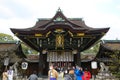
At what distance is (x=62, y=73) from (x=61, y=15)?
501cm

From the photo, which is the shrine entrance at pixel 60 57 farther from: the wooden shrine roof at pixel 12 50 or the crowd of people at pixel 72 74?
the crowd of people at pixel 72 74

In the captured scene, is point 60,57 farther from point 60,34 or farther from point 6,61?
point 6,61

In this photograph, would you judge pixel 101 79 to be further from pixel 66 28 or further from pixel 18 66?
pixel 18 66

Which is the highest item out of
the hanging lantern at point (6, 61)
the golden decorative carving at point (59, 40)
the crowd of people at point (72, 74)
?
the golden decorative carving at point (59, 40)

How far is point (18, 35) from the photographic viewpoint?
78.5ft

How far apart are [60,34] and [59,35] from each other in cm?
14

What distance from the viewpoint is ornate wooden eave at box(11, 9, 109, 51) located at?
2286cm

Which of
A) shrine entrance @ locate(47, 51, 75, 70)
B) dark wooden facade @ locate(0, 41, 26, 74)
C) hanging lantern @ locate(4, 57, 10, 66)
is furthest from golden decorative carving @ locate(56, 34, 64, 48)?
hanging lantern @ locate(4, 57, 10, 66)

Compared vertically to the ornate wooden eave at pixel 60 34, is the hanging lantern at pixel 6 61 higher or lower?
lower

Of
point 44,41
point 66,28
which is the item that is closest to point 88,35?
point 66,28

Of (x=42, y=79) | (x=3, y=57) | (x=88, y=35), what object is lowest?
(x=42, y=79)

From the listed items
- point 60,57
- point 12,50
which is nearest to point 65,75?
point 60,57

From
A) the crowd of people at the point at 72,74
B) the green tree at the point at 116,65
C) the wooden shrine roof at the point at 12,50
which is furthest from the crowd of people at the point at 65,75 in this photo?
the wooden shrine roof at the point at 12,50

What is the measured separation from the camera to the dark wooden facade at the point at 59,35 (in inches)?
901
